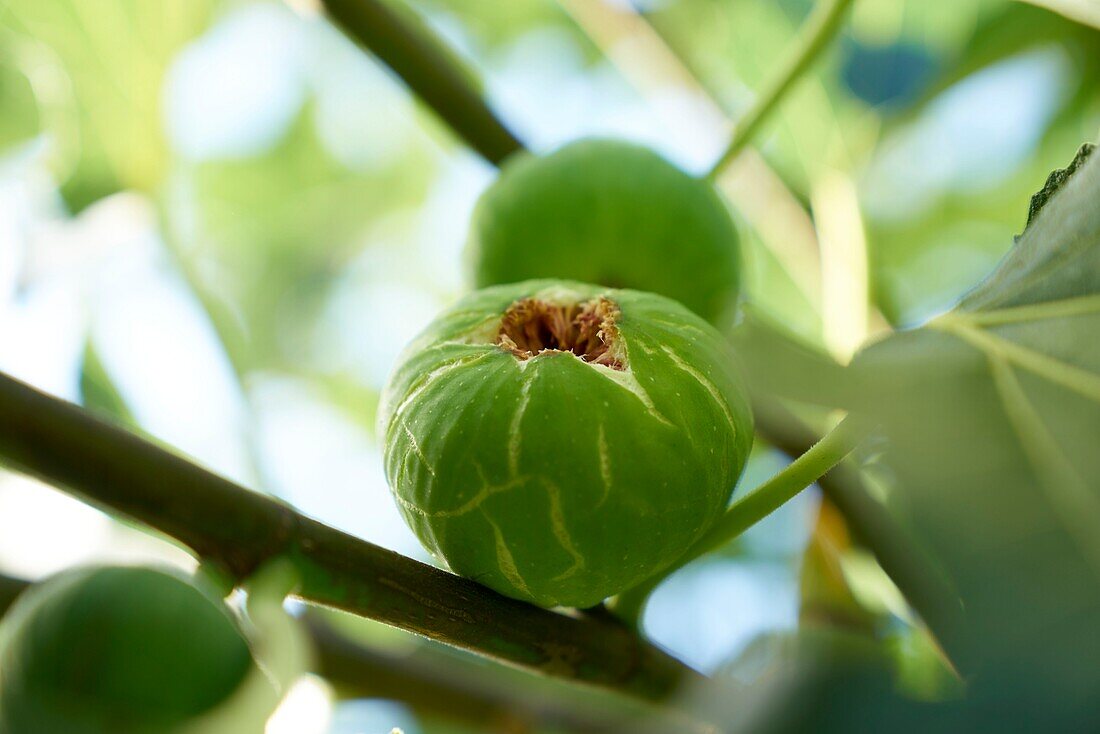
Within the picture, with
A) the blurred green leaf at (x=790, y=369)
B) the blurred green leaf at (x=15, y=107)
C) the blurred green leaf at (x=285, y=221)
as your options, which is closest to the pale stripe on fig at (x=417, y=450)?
the blurred green leaf at (x=790, y=369)

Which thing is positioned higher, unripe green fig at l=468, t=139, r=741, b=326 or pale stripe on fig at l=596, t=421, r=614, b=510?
unripe green fig at l=468, t=139, r=741, b=326

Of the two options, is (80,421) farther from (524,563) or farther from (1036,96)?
(1036,96)

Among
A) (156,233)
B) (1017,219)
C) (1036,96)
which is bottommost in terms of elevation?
(156,233)

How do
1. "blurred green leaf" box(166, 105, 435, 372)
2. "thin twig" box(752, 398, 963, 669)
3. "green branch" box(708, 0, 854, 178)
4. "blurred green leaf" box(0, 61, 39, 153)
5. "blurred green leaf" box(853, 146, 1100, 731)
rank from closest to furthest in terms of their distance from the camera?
"blurred green leaf" box(853, 146, 1100, 731) → "thin twig" box(752, 398, 963, 669) → "green branch" box(708, 0, 854, 178) → "blurred green leaf" box(0, 61, 39, 153) → "blurred green leaf" box(166, 105, 435, 372)

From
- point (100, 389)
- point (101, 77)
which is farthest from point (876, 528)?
point (101, 77)

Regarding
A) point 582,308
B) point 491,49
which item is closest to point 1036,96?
point 491,49

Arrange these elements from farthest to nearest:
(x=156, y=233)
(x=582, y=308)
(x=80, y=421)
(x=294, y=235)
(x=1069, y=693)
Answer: (x=294, y=235) → (x=156, y=233) → (x=582, y=308) → (x=80, y=421) → (x=1069, y=693)

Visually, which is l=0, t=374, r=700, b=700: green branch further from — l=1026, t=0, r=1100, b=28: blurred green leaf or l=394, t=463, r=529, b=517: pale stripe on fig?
l=1026, t=0, r=1100, b=28: blurred green leaf

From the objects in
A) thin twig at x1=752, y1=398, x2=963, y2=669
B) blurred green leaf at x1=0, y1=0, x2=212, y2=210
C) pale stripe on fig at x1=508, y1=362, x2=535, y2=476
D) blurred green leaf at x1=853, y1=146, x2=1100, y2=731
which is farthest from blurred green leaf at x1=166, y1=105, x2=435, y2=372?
blurred green leaf at x1=853, y1=146, x2=1100, y2=731
